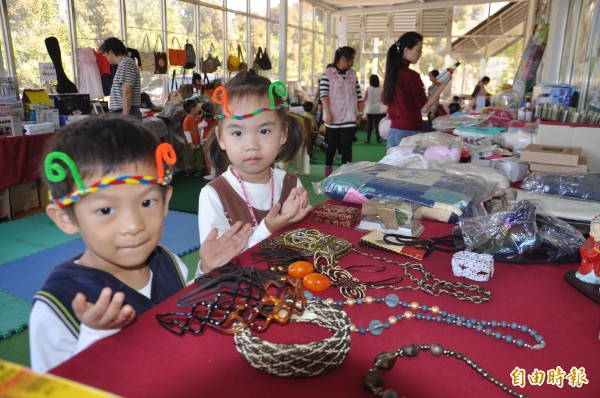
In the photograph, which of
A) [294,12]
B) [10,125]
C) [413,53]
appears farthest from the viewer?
[294,12]

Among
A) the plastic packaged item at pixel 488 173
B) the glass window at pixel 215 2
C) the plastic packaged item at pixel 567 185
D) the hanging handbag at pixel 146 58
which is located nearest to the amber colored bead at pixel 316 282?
the plastic packaged item at pixel 488 173

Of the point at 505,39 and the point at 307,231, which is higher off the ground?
the point at 505,39

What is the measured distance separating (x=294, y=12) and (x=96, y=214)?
13.0 meters

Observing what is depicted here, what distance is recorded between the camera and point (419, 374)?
2.59 feet

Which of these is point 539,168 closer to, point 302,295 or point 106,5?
point 302,295

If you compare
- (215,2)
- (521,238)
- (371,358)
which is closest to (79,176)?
(371,358)

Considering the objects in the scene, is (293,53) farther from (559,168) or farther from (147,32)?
(559,168)

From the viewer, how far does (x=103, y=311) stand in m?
0.81

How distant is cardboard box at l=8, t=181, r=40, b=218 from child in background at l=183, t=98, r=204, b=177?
2194 millimetres

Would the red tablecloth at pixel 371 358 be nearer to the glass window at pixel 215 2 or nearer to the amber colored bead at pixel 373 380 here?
the amber colored bead at pixel 373 380

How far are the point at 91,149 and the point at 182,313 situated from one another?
0.38 metres

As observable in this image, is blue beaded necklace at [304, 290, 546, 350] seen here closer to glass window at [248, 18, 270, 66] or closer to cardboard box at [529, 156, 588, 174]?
cardboard box at [529, 156, 588, 174]

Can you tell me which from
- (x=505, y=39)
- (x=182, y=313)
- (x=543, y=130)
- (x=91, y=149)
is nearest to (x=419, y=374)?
(x=182, y=313)

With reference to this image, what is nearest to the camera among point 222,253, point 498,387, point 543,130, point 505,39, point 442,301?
point 498,387
